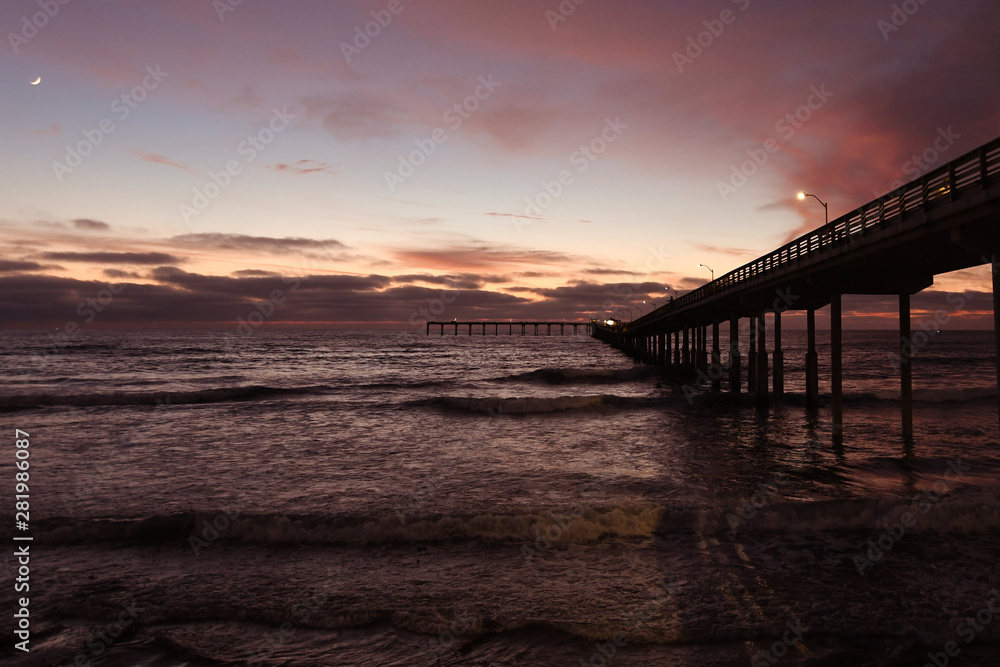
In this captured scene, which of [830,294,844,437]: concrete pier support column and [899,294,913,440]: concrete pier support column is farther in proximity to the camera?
[830,294,844,437]: concrete pier support column

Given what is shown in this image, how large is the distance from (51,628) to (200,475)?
8.24 m

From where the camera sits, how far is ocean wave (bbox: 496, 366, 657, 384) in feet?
152

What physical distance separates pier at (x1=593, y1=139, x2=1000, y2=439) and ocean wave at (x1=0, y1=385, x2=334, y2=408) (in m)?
29.1

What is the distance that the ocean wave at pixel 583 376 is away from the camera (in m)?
46.3

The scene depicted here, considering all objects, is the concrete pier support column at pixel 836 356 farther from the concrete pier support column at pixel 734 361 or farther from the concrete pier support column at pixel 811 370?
the concrete pier support column at pixel 734 361

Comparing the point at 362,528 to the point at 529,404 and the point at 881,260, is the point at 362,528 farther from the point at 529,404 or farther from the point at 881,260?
the point at 529,404

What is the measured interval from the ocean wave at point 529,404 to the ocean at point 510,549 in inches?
308

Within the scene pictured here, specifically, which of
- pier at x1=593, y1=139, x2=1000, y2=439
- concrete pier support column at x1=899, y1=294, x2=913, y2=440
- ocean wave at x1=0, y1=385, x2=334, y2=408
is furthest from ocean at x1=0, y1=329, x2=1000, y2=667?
ocean wave at x1=0, y1=385, x2=334, y2=408

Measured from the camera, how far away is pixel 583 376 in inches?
A: 1937

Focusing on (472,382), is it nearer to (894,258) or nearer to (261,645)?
(894,258)

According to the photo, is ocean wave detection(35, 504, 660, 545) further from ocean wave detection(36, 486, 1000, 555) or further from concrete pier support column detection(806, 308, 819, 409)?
concrete pier support column detection(806, 308, 819, 409)

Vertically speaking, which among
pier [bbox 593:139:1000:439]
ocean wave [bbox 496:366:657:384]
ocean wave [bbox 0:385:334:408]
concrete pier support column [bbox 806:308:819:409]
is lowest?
ocean wave [bbox 0:385:334:408]

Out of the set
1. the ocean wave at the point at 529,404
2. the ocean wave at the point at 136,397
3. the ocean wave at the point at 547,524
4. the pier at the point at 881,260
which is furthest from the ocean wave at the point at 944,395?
the ocean wave at the point at 136,397

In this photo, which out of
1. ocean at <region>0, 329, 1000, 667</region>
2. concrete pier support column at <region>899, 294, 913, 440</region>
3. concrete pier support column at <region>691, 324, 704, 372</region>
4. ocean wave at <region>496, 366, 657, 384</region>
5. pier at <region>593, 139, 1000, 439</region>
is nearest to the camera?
ocean at <region>0, 329, 1000, 667</region>
